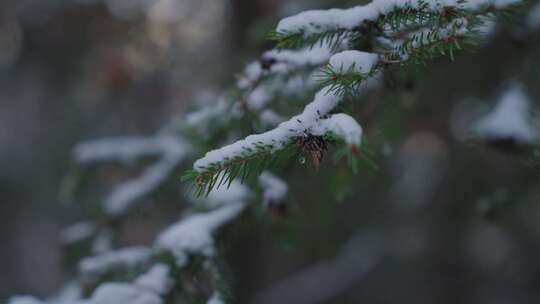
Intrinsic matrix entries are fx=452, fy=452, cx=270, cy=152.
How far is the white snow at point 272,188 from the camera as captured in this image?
1350mm

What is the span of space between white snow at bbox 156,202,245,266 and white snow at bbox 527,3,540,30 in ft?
4.49

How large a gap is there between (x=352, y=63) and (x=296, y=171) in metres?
0.79

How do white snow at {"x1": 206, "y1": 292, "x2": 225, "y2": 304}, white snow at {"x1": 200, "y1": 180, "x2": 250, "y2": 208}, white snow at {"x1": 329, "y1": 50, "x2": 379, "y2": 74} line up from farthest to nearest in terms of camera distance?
white snow at {"x1": 200, "y1": 180, "x2": 250, "y2": 208} < white snow at {"x1": 206, "y1": 292, "x2": 225, "y2": 304} < white snow at {"x1": 329, "y1": 50, "x2": 379, "y2": 74}

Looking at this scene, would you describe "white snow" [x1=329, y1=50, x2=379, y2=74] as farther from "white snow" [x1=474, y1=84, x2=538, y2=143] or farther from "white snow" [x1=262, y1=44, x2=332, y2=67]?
"white snow" [x1=474, y1=84, x2=538, y2=143]

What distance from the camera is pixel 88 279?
61.3 inches

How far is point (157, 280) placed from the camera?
47.6 inches

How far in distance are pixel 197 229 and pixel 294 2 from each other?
6.12ft

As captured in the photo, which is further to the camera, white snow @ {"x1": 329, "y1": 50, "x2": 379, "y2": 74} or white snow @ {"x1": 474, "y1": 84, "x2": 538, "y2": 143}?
white snow @ {"x1": 474, "y1": 84, "x2": 538, "y2": 143}

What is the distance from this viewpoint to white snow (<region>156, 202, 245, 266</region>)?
4.19 feet

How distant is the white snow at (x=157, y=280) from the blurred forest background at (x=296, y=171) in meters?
0.22

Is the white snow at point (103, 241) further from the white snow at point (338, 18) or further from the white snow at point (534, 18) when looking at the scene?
the white snow at point (534, 18)

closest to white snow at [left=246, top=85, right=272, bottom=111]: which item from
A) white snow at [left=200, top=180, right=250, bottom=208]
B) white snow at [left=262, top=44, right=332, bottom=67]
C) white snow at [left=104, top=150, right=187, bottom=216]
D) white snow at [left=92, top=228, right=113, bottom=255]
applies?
white snow at [left=262, top=44, right=332, bottom=67]

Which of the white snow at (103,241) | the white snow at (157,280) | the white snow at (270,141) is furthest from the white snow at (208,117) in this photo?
the white snow at (103,241)

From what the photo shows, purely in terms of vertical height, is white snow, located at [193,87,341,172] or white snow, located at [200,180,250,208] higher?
white snow, located at [200,180,250,208]
